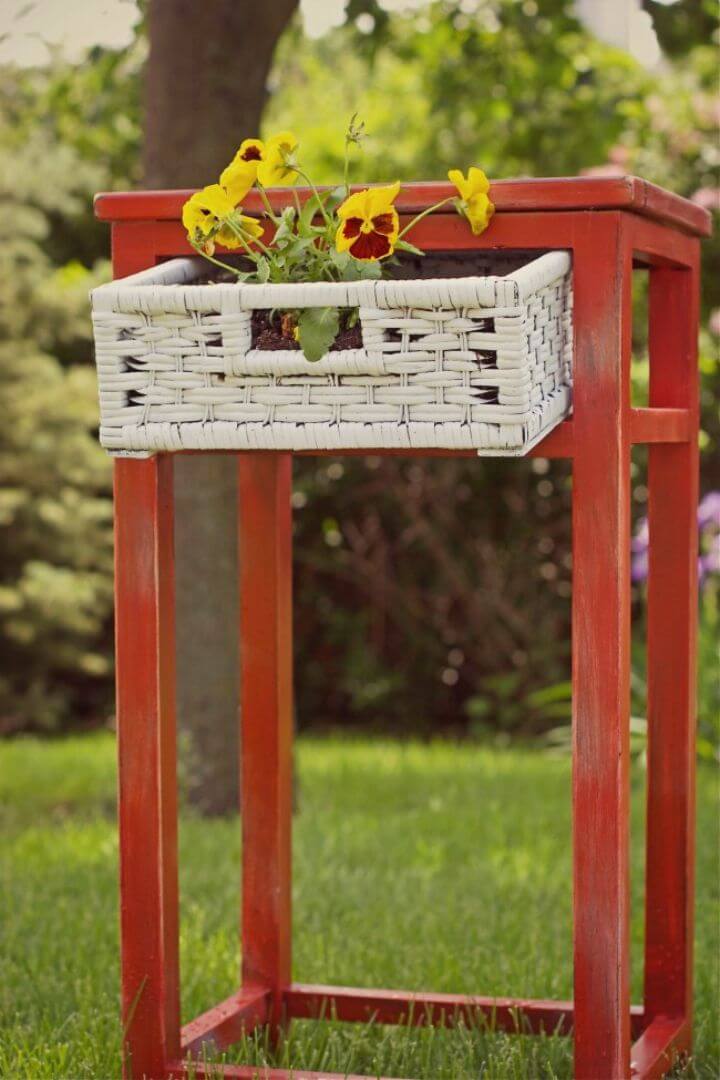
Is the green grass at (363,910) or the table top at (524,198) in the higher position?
the table top at (524,198)

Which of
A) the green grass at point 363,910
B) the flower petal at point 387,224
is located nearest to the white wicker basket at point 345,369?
the flower petal at point 387,224

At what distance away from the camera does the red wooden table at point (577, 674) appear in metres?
2.08

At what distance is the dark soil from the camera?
6.61ft

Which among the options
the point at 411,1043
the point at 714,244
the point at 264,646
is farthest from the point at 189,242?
the point at 714,244

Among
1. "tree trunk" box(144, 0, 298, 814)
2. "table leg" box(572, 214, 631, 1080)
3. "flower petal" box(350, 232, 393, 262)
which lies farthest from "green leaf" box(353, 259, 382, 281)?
"tree trunk" box(144, 0, 298, 814)

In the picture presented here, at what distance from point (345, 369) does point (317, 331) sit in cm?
6

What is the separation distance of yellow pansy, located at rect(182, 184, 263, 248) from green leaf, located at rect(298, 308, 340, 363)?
20cm

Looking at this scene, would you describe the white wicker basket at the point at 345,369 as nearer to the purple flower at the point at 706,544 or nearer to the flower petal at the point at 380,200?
the flower petal at the point at 380,200

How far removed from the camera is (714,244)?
6.39 m

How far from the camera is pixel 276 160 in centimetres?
213

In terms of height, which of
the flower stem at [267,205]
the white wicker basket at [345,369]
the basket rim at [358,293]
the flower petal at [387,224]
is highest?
the flower stem at [267,205]

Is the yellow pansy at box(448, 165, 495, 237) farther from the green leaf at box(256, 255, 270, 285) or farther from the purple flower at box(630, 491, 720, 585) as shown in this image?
the purple flower at box(630, 491, 720, 585)

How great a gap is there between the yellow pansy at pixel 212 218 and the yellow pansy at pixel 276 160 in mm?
57

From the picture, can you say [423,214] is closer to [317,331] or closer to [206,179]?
[317,331]
